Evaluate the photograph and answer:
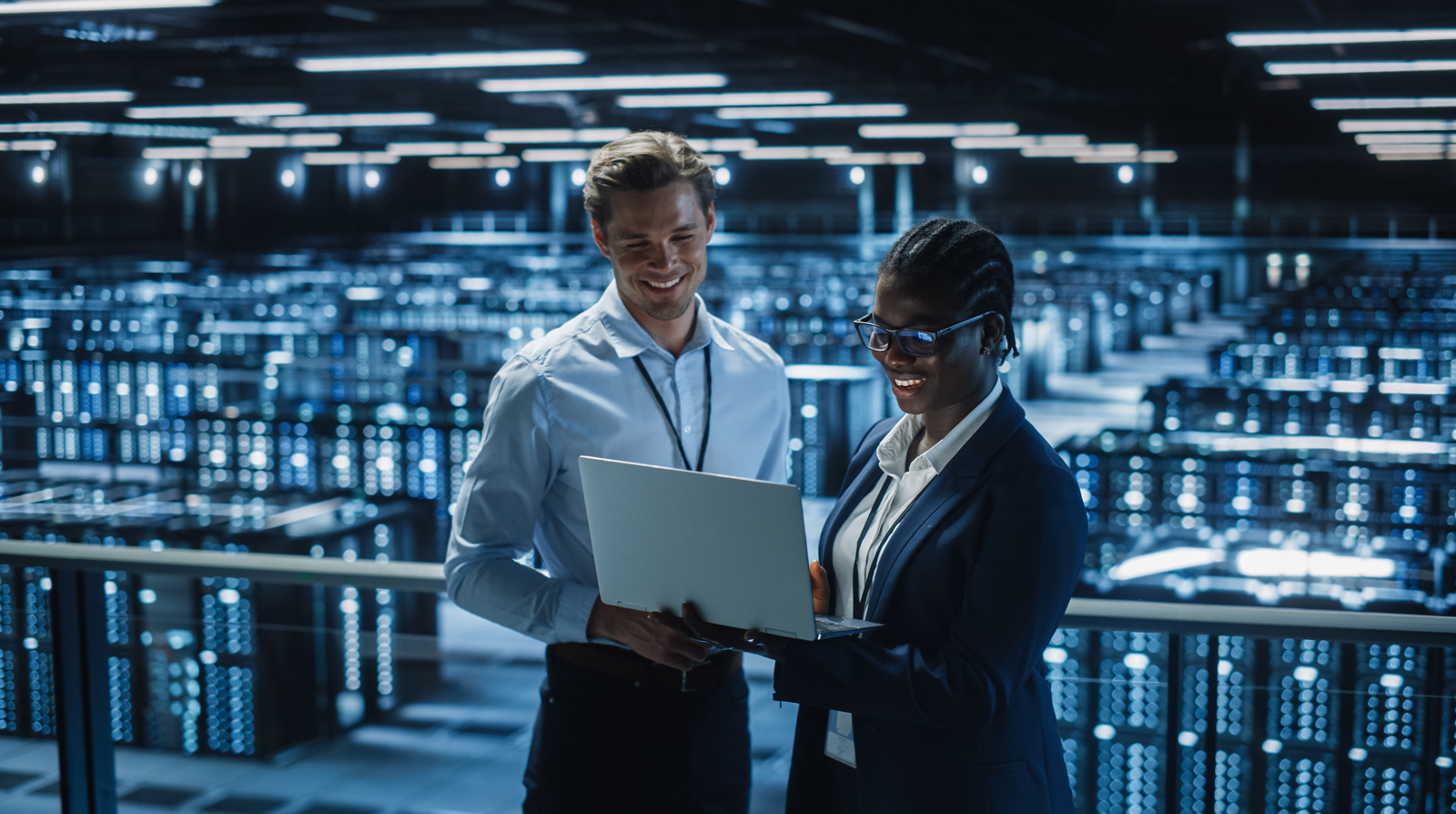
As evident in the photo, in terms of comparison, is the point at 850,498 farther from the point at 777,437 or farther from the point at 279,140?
the point at 279,140

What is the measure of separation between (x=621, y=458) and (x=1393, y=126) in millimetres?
16082

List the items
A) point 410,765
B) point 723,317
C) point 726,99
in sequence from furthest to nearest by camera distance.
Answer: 1. point 726,99
2. point 723,317
3. point 410,765

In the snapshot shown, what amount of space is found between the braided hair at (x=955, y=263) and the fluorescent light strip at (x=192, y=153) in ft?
52.2

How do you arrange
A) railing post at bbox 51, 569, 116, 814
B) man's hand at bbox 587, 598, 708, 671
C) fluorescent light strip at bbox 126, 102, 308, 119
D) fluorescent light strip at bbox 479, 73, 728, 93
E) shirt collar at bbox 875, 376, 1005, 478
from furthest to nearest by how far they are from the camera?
fluorescent light strip at bbox 126, 102, 308, 119
fluorescent light strip at bbox 479, 73, 728, 93
railing post at bbox 51, 569, 116, 814
man's hand at bbox 587, 598, 708, 671
shirt collar at bbox 875, 376, 1005, 478

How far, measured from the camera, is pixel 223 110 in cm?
1989

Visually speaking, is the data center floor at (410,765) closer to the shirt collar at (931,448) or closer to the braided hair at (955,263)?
the shirt collar at (931,448)

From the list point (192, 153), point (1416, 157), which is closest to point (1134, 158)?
point (1416, 157)

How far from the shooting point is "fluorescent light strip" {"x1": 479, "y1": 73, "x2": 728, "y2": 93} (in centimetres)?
1780

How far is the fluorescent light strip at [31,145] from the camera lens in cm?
1204

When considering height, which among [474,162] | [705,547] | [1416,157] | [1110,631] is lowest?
[1110,631]

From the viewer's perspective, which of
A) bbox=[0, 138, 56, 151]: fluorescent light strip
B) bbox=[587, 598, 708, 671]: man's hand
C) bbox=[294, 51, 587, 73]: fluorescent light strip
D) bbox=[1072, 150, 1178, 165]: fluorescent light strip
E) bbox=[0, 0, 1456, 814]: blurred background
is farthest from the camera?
bbox=[1072, 150, 1178, 165]: fluorescent light strip

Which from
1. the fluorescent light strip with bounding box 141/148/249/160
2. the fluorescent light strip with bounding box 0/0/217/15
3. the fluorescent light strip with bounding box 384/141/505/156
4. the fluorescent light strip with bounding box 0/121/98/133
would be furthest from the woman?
the fluorescent light strip with bounding box 384/141/505/156

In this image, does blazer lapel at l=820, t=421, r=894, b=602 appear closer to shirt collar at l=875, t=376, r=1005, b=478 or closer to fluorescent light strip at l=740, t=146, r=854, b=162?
shirt collar at l=875, t=376, r=1005, b=478

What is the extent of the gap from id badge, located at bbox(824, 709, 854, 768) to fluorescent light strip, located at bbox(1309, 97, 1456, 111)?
49.4 ft
